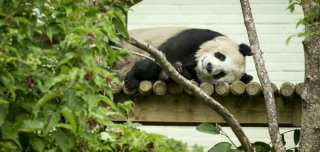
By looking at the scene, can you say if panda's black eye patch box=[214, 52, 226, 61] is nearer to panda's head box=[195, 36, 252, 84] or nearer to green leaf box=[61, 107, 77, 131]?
panda's head box=[195, 36, 252, 84]

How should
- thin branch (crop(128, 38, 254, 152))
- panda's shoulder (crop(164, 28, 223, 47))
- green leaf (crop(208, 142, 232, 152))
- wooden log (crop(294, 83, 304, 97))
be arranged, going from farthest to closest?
panda's shoulder (crop(164, 28, 223, 47)), wooden log (crop(294, 83, 304, 97)), green leaf (crop(208, 142, 232, 152)), thin branch (crop(128, 38, 254, 152))

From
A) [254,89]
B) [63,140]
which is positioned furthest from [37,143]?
[254,89]

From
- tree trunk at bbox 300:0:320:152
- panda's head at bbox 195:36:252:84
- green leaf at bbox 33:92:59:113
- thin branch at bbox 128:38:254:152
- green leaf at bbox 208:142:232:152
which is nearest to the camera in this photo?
green leaf at bbox 33:92:59:113

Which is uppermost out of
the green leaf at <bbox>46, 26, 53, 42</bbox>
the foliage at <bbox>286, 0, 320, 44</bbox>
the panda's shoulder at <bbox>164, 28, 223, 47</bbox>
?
the panda's shoulder at <bbox>164, 28, 223, 47</bbox>

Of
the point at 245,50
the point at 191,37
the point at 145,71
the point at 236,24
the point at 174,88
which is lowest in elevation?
the point at 174,88

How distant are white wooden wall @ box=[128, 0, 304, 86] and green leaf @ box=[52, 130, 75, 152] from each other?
5.48 metres

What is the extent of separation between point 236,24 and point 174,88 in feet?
11.3

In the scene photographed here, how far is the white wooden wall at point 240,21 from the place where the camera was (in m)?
8.04

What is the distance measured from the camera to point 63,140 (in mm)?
2621

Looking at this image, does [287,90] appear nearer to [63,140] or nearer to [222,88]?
[222,88]

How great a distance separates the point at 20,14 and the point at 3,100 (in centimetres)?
40

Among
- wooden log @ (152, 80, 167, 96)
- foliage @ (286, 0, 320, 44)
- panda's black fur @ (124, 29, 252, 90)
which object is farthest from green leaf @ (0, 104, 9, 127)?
panda's black fur @ (124, 29, 252, 90)

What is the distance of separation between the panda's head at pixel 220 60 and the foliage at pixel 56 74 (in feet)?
9.31

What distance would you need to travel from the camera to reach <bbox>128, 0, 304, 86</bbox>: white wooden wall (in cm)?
804
